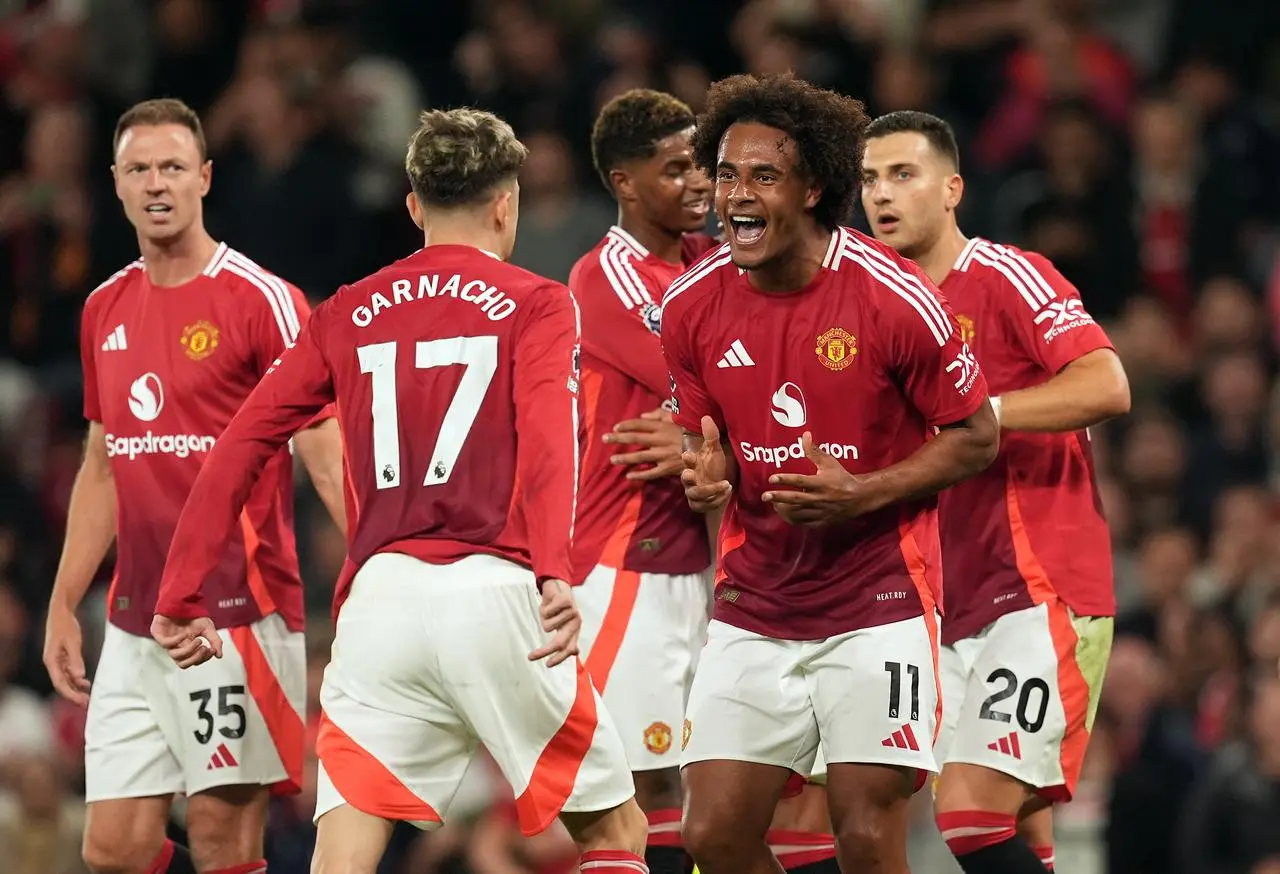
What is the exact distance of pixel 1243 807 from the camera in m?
9.03

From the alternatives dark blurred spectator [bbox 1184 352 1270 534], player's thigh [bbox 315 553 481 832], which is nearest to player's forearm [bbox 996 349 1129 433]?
player's thigh [bbox 315 553 481 832]

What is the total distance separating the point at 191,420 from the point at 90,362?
0.54 meters

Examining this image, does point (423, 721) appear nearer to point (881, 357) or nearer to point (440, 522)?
point (440, 522)

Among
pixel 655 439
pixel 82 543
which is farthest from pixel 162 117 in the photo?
A: pixel 655 439

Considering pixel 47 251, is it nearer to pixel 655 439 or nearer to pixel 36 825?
pixel 36 825

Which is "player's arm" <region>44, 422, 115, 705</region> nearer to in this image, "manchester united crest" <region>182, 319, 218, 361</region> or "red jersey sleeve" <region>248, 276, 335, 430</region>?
"manchester united crest" <region>182, 319, 218, 361</region>

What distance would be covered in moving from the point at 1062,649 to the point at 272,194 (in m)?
6.68

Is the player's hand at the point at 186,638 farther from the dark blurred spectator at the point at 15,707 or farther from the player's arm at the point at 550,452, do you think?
the dark blurred spectator at the point at 15,707

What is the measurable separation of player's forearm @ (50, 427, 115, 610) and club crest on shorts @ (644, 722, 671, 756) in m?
1.87

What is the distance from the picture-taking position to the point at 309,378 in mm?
5863

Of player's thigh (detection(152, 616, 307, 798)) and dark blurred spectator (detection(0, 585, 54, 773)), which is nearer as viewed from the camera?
player's thigh (detection(152, 616, 307, 798))

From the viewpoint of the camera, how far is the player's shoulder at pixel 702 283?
20.0 ft

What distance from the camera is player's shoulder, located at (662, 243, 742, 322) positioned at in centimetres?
609

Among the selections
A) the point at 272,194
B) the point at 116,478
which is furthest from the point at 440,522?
the point at 272,194
